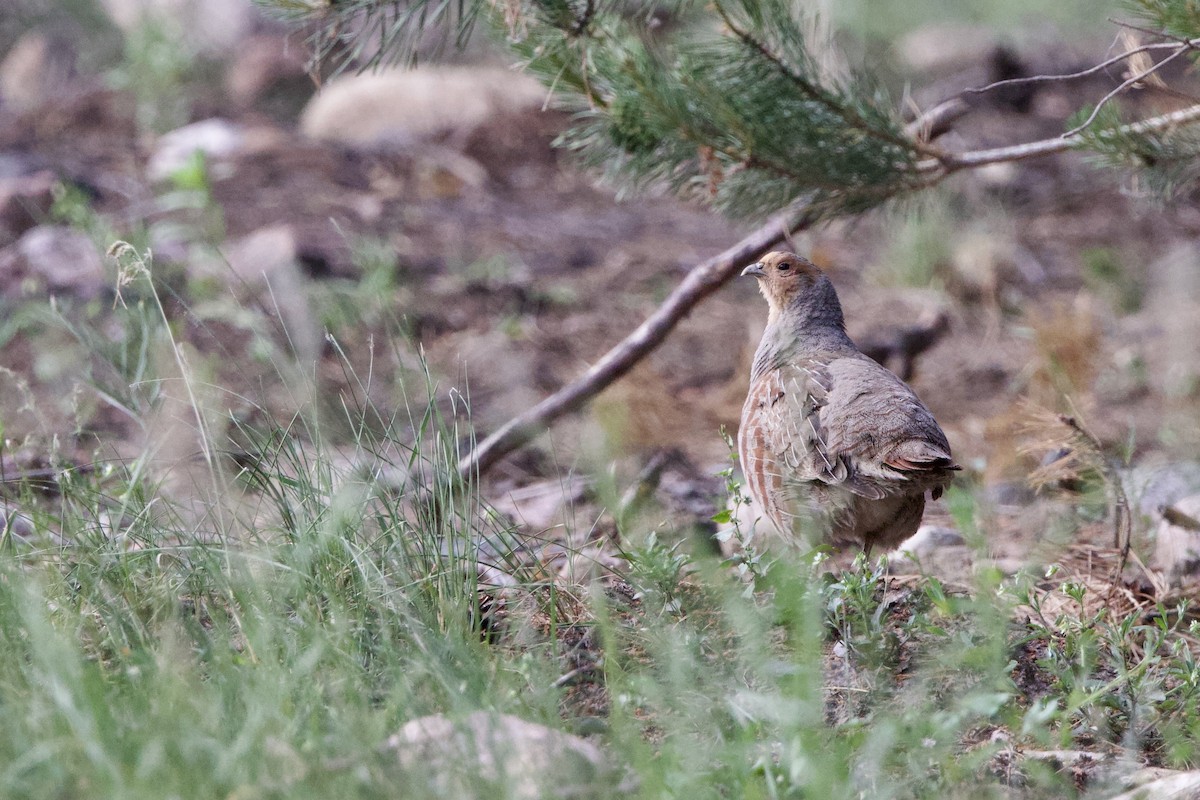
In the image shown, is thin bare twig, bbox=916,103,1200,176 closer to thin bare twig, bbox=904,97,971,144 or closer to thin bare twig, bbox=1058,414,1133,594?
thin bare twig, bbox=904,97,971,144

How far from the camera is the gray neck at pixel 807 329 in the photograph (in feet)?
13.9

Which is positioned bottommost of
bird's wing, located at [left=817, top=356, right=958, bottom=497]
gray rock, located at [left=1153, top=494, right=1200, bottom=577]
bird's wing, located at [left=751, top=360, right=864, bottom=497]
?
gray rock, located at [left=1153, top=494, right=1200, bottom=577]

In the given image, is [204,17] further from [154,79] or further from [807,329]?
[807,329]

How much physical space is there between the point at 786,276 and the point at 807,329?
23 cm

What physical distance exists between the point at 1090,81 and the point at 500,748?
36.0ft

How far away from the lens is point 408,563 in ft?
9.91

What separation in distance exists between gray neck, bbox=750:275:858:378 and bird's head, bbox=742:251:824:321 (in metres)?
0.02

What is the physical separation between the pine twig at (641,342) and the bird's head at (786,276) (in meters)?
0.20

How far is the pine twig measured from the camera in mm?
4391

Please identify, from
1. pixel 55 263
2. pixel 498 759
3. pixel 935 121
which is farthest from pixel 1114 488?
pixel 55 263

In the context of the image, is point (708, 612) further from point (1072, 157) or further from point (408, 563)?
point (1072, 157)

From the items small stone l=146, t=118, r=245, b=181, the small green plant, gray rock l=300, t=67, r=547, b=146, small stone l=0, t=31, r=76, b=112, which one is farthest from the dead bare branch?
small stone l=0, t=31, r=76, b=112

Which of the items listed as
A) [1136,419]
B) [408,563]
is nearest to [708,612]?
[408,563]

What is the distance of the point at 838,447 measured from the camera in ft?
11.9
